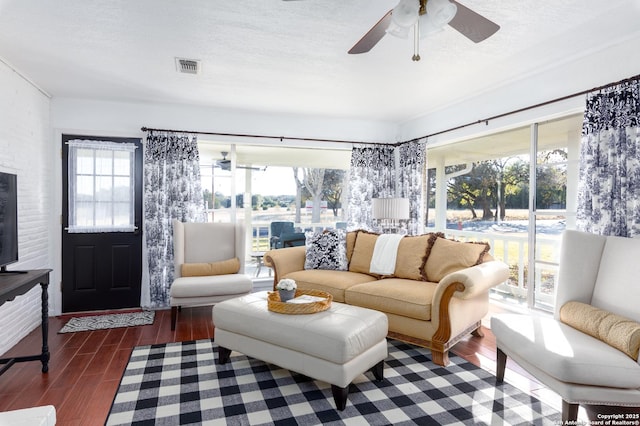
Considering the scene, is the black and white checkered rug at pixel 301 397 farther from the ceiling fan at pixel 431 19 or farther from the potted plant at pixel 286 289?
the ceiling fan at pixel 431 19

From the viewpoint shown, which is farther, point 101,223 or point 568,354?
point 101,223

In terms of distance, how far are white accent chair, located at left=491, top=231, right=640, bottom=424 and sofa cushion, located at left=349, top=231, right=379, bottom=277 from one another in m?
1.67

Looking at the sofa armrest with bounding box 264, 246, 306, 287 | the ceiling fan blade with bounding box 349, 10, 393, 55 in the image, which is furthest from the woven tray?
the ceiling fan blade with bounding box 349, 10, 393, 55

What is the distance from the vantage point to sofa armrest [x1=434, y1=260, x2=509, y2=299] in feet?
9.14

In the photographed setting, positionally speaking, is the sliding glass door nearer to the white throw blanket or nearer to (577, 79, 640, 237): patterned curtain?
(577, 79, 640, 237): patterned curtain

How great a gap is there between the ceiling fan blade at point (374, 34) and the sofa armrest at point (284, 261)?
2.48 m

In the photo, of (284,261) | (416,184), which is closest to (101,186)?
(284,261)

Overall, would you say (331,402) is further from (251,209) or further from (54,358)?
(251,209)

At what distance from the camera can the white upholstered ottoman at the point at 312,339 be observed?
2.26 metres

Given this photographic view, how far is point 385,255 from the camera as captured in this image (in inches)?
156

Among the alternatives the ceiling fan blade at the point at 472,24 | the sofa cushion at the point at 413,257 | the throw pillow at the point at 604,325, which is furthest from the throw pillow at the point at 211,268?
the ceiling fan blade at the point at 472,24

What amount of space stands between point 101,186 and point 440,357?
4.17 m

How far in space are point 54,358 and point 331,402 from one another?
2.32 m

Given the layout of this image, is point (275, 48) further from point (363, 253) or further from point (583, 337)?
point (583, 337)
